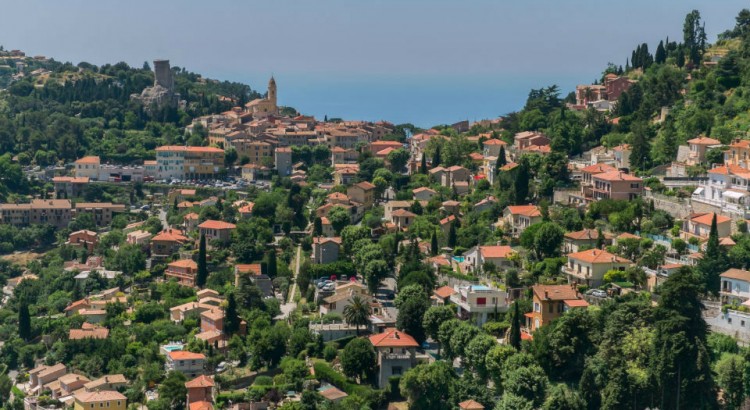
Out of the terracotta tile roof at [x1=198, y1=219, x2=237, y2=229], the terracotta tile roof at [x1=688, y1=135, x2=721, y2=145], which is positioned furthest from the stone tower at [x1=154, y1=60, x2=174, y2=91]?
the terracotta tile roof at [x1=688, y1=135, x2=721, y2=145]

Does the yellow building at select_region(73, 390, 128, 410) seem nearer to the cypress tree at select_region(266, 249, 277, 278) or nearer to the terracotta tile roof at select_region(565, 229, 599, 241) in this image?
the cypress tree at select_region(266, 249, 277, 278)

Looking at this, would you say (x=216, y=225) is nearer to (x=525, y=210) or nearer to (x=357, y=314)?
(x=525, y=210)

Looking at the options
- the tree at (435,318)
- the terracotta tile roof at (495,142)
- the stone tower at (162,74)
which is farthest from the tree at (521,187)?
the stone tower at (162,74)

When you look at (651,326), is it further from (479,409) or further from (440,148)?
(440,148)

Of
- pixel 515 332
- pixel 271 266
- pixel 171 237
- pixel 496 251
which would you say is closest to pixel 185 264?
pixel 171 237

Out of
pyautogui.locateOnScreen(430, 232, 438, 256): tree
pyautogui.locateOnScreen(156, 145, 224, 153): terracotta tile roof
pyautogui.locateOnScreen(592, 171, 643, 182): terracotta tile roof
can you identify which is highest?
pyautogui.locateOnScreen(156, 145, 224, 153): terracotta tile roof
